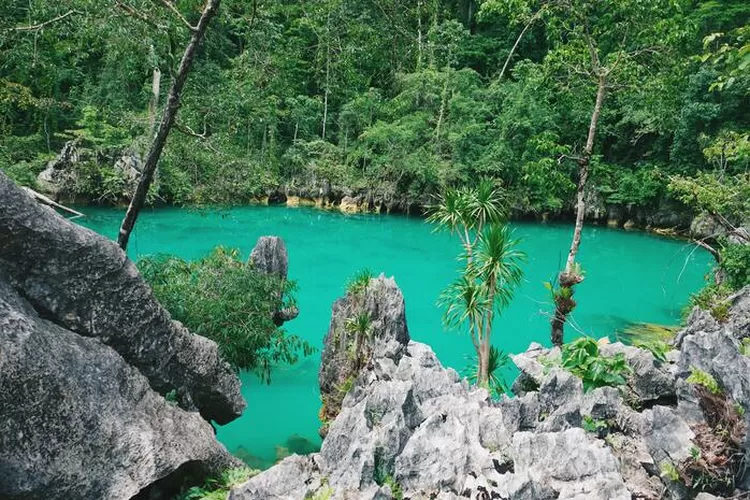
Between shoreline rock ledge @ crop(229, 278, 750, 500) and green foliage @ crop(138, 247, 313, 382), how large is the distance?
2764 mm

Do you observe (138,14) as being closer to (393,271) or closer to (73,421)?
(73,421)

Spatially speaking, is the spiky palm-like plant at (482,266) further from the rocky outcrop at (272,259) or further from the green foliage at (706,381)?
the rocky outcrop at (272,259)

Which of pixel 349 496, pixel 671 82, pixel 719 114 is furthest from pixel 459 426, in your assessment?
pixel 719 114

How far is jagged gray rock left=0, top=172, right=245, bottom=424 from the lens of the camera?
3527mm

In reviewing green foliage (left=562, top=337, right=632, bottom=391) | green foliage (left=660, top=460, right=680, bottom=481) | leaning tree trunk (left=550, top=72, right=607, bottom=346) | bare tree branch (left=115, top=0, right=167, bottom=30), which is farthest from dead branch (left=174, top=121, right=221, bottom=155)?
green foliage (left=660, top=460, right=680, bottom=481)

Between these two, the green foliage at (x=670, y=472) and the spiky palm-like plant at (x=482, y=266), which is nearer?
the green foliage at (x=670, y=472)

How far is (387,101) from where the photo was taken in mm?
26500

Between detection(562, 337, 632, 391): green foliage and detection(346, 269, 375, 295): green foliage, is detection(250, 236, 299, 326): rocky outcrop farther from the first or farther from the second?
detection(562, 337, 632, 391): green foliage

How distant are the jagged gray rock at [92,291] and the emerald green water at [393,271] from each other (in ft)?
8.56

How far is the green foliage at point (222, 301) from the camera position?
636 centimetres

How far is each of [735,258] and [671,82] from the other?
367 centimetres

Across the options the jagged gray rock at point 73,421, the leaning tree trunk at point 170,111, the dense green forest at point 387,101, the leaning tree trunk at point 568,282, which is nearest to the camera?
the jagged gray rock at point 73,421

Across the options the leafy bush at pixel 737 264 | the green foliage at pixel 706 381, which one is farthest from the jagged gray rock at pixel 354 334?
the leafy bush at pixel 737 264

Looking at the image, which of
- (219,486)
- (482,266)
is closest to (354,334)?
(482,266)
